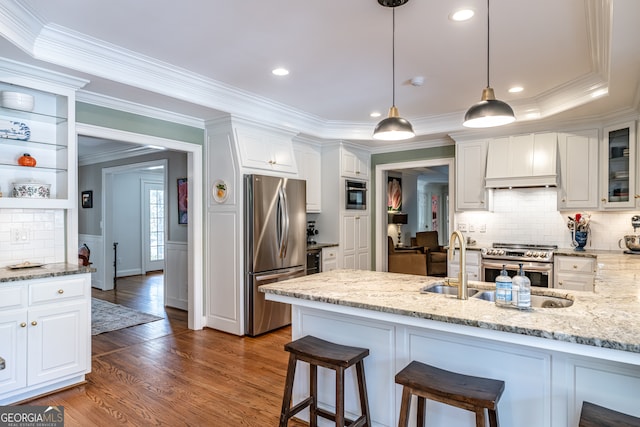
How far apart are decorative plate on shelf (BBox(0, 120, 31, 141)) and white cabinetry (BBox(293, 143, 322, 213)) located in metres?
3.06

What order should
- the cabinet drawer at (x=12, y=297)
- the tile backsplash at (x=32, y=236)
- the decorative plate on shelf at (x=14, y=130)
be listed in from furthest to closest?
the tile backsplash at (x=32, y=236) < the decorative plate on shelf at (x=14, y=130) < the cabinet drawer at (x=12, y=297)

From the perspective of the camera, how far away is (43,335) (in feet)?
9.32

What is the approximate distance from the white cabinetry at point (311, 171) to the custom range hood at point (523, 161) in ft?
7.66

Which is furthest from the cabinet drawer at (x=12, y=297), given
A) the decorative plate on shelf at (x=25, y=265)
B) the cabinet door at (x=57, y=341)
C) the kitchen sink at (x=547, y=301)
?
the kitchen sink at (x=547, y=301)

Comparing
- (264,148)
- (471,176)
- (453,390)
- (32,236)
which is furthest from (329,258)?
(453,390)

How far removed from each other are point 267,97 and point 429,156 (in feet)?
8.85

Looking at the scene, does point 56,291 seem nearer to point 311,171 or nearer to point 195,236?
point 195,236

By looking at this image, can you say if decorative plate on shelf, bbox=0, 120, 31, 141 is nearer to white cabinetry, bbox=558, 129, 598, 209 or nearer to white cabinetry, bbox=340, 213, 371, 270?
white cabinetry, bbox=340, 213, 371, 270

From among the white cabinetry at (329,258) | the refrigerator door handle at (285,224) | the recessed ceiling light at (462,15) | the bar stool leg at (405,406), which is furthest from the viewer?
the white cabinetry at (329,258)

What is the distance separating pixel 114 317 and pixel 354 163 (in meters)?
4.00

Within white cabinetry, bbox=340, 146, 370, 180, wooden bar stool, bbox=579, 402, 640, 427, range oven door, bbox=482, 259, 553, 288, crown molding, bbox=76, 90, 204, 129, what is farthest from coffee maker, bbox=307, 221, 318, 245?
wooden bar stool, bbox=579, 402, 640, 427

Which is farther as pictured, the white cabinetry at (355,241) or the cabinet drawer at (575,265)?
the white cabinetry at (355,241)

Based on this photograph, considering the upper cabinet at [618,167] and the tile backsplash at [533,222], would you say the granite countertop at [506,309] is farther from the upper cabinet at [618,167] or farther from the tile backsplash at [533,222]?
the tile backsplash at [533,222]

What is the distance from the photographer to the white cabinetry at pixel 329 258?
5434mm
